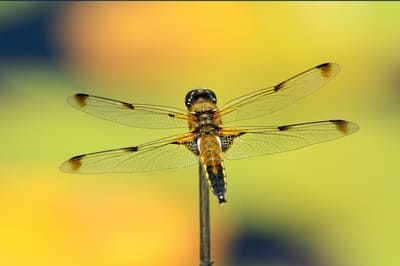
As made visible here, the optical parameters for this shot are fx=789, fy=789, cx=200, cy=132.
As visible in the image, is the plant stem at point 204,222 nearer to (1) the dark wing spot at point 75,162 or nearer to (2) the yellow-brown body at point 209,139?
(2) the yellow-brown body at point 209,139

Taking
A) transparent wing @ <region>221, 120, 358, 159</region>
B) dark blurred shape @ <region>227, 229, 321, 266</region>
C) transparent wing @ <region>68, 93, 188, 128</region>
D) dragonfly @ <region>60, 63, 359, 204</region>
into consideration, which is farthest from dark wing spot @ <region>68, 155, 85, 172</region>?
dark blurred shape @ <region>227, 229, 321, 266</region>

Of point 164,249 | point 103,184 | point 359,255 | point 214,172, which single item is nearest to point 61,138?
point 103,184

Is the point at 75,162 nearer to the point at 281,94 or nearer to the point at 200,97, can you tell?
the point at 200,97

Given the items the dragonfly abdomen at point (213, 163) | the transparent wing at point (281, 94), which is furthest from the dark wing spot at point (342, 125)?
the dragonfly abdomen at point (213, 163)

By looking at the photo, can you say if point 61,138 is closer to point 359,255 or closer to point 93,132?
point 93,132

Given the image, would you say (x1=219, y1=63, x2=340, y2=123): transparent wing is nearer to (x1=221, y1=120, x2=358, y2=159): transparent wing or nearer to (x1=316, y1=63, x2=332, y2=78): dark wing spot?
(x1=316, y1=63, x2=332, y2=78): dark wing spot
